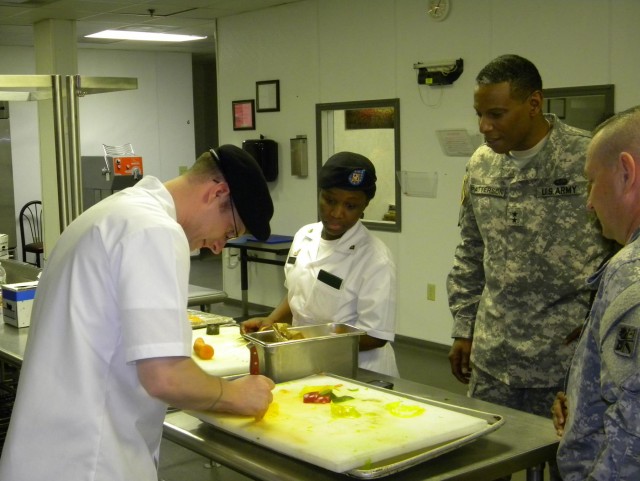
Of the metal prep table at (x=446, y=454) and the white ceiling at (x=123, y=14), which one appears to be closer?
the metal prep table at (x=446, y=454)

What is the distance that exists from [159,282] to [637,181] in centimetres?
88

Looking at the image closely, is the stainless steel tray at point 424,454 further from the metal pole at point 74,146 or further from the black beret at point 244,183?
the metal pole at point 74,146

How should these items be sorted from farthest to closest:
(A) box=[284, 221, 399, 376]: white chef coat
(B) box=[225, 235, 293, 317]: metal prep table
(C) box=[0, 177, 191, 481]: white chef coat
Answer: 1. (B) box=[225, 235, 293, 317]: metal prep table
2. (A) box=[284, 221, 399, 376]: white chef coat
3. (C) box=[0, 177, 191, 481]: white chef coat

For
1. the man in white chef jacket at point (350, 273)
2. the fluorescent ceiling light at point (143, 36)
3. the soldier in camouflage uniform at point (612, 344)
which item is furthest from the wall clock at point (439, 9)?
the soldier in camouflage uniform at point (612, 344)

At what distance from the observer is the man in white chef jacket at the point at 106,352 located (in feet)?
4.79

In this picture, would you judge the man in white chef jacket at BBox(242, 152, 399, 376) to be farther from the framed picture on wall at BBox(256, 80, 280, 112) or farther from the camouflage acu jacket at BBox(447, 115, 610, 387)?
the framed picture on wall at BBox(256, 80, 280, 112)

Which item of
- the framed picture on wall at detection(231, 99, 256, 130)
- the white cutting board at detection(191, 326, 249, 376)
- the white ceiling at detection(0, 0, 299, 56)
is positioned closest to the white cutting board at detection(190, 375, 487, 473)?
the white cutting board at detection(191, 326, 249, 376)

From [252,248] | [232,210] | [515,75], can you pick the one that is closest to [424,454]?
[232,210]

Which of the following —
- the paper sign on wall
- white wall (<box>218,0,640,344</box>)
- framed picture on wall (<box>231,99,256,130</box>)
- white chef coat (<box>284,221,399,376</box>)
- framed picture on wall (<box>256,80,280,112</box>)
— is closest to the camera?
white chef coat (<box>284,221,399,376</box>)

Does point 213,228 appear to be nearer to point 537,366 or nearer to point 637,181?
point 637,181

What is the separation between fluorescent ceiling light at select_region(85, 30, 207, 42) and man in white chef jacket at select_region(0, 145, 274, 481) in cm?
701

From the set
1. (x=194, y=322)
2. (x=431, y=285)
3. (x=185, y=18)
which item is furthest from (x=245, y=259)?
(x=194, y=322)

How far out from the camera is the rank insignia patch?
132cm

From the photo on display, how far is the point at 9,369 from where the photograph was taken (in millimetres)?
4172
